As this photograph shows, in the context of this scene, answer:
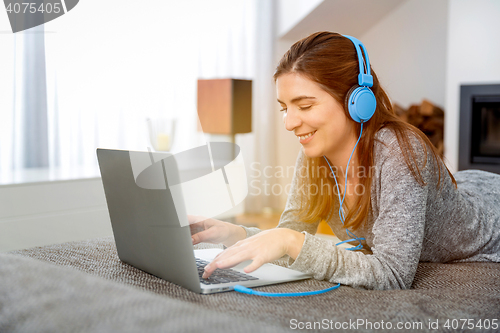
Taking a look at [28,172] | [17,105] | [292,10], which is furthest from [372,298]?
[292,10]

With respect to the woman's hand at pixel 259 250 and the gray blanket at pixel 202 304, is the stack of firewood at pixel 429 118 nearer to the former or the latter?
the gray blanket at pixel 202 304

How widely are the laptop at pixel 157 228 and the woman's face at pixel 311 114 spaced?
1.02 ft

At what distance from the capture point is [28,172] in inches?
101

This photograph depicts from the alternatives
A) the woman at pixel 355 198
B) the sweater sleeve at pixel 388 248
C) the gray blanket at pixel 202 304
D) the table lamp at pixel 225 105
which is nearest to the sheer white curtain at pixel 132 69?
the table lamp at pixel 225 105

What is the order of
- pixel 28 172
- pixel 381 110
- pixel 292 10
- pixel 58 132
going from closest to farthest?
pixel 381 110 < pixel 28 172 < pixel 58 132 < pixel 292 10

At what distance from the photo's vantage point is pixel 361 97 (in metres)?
1.03

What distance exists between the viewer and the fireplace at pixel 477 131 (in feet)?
12.1

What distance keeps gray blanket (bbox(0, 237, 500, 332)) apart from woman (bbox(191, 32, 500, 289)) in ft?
0.20

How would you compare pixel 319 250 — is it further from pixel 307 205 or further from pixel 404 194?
pixel 307 205

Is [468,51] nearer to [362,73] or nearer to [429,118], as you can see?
[429,118]

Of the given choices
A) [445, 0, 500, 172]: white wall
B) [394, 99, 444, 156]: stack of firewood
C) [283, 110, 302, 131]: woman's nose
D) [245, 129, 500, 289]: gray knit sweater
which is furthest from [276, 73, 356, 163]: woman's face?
[394, 99, 444, 156]: stack of firewood

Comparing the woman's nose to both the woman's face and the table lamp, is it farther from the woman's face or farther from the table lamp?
the table lamp

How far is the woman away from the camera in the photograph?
0.86 metres

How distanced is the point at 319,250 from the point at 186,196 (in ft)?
0.88
